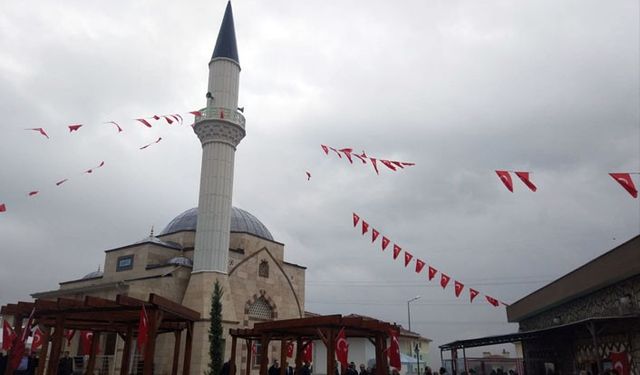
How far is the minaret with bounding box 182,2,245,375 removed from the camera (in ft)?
70.7

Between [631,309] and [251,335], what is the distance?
10100mm

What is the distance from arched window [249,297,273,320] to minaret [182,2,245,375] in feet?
6.34

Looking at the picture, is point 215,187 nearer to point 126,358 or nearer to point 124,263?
point 124,263

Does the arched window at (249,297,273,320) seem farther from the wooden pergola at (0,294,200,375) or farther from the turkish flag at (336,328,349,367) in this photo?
the turkish flag at (336,328,349,367)

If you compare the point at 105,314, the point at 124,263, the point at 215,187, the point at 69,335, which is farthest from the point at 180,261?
the point at 105,314

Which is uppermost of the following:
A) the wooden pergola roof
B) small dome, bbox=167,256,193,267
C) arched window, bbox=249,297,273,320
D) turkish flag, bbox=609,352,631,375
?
small dome, bbox=167,256,193,267

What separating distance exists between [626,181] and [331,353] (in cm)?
699

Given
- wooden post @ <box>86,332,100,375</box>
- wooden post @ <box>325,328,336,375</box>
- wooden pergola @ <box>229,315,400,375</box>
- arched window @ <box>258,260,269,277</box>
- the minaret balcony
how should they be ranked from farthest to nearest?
arched window @ <box>258,260,269,277</box> < the minaret balcony < wooden post @ <box>86,332,100,375</box> < wooden pergola @ <box>229,315,400,375</box> < wooden post @ <box>325,328,336,375</box>

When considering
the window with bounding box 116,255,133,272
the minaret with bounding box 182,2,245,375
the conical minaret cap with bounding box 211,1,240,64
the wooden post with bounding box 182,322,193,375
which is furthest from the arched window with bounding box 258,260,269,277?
the wooden post with bounding box 182,322,193,375

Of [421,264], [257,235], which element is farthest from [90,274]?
[421,264]

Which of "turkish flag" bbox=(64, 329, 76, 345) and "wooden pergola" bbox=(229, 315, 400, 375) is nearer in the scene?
"wooden pergola" bbox=(229, 315, 400, 375)

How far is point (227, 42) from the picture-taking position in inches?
993

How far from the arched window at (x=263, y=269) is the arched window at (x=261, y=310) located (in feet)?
4.20

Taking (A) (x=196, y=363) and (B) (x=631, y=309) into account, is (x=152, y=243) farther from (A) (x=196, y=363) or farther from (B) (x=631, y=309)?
(B) (x=631, y=309)
